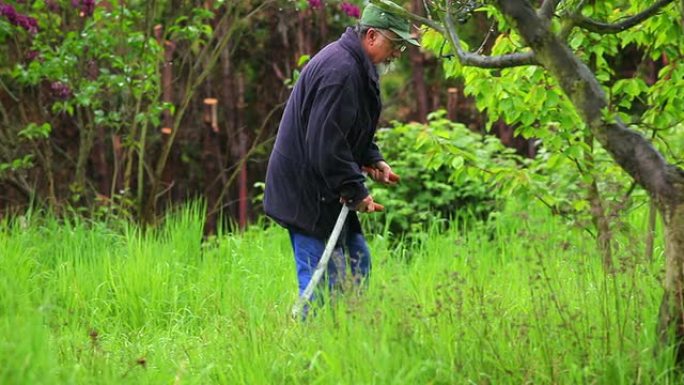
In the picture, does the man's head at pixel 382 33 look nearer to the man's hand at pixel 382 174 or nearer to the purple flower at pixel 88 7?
the man's hand at pixel 382 174

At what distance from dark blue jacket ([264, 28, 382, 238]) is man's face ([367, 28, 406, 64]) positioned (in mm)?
65

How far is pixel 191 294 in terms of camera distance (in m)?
6.70

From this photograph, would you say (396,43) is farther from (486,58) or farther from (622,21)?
(622,21)

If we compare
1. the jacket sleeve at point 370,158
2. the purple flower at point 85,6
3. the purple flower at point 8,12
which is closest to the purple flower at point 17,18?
the purple flower at point 8,12

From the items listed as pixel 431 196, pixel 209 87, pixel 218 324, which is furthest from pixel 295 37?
pixel 218 324

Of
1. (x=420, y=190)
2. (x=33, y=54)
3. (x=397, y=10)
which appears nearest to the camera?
(x=397, y=10)

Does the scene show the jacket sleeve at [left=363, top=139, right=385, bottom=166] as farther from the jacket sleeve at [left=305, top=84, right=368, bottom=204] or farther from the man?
the jacket sleeve at [left=305, top=84, right=368, bottom=204]

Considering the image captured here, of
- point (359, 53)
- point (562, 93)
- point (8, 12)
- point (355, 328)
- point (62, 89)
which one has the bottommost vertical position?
point (355, 328)

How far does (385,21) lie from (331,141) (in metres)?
0.66

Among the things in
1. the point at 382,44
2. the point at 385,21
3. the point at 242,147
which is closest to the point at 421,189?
the point at 242,147

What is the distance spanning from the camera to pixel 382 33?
5.29m

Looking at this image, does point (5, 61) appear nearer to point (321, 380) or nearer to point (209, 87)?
point (209, 87)

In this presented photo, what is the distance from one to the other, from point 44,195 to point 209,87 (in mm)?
3212

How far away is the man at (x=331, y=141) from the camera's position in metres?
5.11
